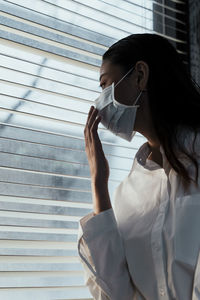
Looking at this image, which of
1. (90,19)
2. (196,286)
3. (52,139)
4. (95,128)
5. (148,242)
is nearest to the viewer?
(196,286)

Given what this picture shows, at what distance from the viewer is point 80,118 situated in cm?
152

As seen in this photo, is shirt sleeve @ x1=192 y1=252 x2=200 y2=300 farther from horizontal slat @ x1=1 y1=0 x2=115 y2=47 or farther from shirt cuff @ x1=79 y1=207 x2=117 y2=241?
horizontal slat @ x1=1 y1=0 x2=115 y2=47

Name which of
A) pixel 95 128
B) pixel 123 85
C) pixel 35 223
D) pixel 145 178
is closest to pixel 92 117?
pixel 95 128

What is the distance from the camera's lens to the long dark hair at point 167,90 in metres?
1.25

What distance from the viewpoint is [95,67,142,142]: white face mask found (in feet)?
4.21

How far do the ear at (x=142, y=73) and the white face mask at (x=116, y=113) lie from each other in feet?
0.07

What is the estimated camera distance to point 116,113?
1.29m

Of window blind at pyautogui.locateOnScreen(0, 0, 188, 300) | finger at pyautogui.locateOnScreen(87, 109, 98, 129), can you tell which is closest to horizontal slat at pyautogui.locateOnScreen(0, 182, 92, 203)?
window blind at pyautogui.locateOnScreen(0, 0, 188, 300)

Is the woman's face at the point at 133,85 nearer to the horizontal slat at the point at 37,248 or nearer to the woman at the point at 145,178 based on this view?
the woman at the point at 145,178

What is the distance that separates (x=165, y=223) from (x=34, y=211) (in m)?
0.40

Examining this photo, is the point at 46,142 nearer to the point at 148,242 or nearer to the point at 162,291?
the point at 148,242

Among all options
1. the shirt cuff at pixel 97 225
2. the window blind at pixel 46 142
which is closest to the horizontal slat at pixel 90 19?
the window blind at pixel 46 142

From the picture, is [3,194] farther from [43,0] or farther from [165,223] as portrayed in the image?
[43,0]

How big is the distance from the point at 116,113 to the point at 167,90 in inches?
6.0
